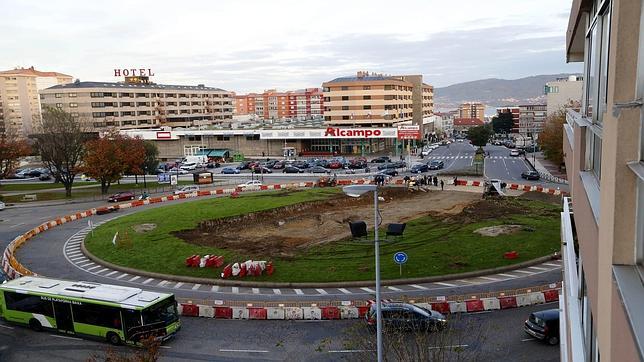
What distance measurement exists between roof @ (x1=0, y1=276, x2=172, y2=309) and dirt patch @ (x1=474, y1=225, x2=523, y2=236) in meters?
18.9

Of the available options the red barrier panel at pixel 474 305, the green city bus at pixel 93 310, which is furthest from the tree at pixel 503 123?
the green city bus at pixel 93 310

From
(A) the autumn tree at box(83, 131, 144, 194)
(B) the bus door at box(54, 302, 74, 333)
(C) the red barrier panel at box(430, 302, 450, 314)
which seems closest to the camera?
(B) the bus door at box(54, 302, 74, 333)

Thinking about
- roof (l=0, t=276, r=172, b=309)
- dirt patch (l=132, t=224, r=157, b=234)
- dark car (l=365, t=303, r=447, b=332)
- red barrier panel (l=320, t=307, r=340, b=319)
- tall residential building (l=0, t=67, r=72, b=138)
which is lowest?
red barrier panel (l=320, t=307, r=340, b=319)

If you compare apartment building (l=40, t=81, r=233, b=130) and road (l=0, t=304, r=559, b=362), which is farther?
apartment building (l=40, t=81, r=233, b=130)

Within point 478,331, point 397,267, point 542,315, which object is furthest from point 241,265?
point 542,315

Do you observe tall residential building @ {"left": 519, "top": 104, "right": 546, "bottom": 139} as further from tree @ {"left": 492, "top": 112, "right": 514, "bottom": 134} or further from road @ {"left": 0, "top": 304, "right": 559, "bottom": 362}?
road @ {"left": 0, "top": 304, "right": 559, "bottom": 362}

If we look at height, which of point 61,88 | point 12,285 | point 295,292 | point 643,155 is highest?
point 61,88

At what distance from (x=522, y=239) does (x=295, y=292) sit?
1338 cm

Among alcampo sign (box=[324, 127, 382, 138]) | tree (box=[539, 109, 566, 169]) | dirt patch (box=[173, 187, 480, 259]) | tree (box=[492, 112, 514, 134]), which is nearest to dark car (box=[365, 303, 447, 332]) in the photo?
dirt patch (box=[173, 187, 480, 259])

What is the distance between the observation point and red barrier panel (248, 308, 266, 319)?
20234mm

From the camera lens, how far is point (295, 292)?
23203 millimetres

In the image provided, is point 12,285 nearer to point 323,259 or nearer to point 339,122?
point 323,259

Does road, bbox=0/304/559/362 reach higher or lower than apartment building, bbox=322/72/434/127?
lower

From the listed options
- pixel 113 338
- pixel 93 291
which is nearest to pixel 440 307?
pixel 113 338
